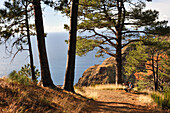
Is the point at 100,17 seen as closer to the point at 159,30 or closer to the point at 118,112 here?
the point at 159,30

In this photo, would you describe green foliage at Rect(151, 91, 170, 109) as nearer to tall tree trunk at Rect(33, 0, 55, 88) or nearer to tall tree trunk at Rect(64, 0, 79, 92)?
tall tree trunk at Rect(64, 0, 79, 92)

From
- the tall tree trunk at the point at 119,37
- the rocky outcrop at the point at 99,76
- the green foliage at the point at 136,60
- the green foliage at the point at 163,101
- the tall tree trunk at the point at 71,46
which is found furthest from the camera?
the rocky outcrop at the point at 99,76

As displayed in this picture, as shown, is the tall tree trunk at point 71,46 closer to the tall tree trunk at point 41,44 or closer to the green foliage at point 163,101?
the tall tree trunk at point 41,44

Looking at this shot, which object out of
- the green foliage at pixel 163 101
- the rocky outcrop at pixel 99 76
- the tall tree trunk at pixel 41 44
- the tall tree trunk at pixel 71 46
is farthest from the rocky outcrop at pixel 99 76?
the green foliage at pixel 163 101

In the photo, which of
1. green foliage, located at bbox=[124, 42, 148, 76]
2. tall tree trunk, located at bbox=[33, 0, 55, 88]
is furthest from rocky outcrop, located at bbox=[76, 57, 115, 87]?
tall tree trunk, located at bbox=[33, 0, 55, 88]

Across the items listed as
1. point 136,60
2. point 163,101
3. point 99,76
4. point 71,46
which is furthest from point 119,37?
point 99,76

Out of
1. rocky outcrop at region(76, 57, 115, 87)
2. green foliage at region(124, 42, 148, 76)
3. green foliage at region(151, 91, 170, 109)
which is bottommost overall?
rocky outcrop at region(76, 57, 115, 87)

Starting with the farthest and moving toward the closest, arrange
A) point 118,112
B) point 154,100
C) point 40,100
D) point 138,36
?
point 138,36 < point 154,100 < point 118,112 < point 40,100

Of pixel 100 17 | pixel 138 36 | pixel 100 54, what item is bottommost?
pixel 100 54

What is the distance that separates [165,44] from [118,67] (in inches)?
179

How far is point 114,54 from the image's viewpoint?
13953mm

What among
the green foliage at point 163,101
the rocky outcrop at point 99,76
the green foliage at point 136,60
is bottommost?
the rocky outcrop at point 99,76

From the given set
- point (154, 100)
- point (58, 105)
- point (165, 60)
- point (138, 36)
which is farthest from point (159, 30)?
point (58, 105)

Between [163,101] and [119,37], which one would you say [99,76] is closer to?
[119,37]
